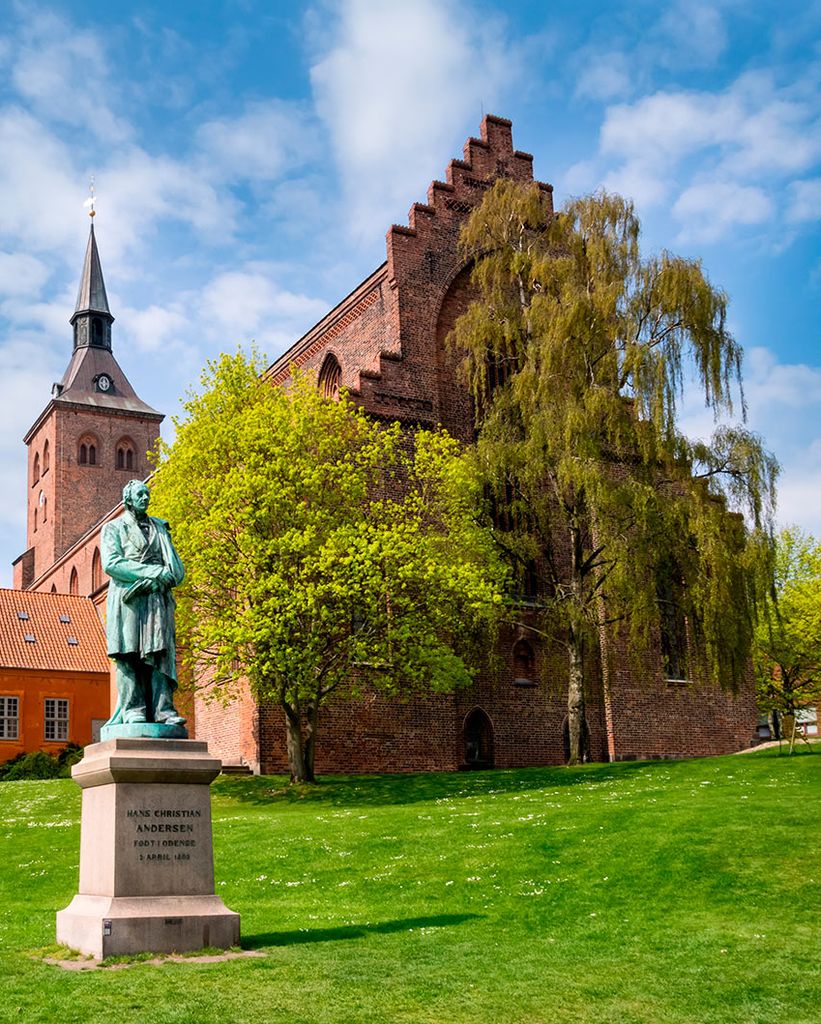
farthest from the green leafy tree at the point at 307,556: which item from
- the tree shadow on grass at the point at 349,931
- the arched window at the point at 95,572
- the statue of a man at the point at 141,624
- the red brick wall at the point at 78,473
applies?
the red brick wall at the point at 78,473

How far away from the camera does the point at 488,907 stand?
14.3 m

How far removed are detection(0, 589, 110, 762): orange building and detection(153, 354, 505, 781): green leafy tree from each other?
16.6 metres

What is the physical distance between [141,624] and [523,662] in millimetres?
22981

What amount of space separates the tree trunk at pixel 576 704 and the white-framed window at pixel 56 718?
22852mm

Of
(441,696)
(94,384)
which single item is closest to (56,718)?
(441,696)

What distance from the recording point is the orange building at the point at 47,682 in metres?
42.8

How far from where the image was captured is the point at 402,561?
27.6 m

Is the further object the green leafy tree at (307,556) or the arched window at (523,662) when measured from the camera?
the arched window at (523,662)

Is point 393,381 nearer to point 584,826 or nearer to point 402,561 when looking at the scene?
point 402,561

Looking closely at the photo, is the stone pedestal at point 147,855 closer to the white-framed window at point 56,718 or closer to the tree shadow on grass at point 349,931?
the tree shadow on grass at point 349,931

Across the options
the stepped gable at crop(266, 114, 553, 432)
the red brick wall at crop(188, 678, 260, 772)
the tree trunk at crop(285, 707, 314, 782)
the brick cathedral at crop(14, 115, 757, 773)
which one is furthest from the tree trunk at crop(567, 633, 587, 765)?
the stepped gable at crop(266, 114, 553, 432)

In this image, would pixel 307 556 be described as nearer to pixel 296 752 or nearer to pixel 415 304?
pixel 296 752

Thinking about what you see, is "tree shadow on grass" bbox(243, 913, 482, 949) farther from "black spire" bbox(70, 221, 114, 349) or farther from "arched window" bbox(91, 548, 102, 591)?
"black spire" bbox(70, 221, 114, 349)

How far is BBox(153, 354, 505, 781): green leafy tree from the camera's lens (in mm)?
26297
